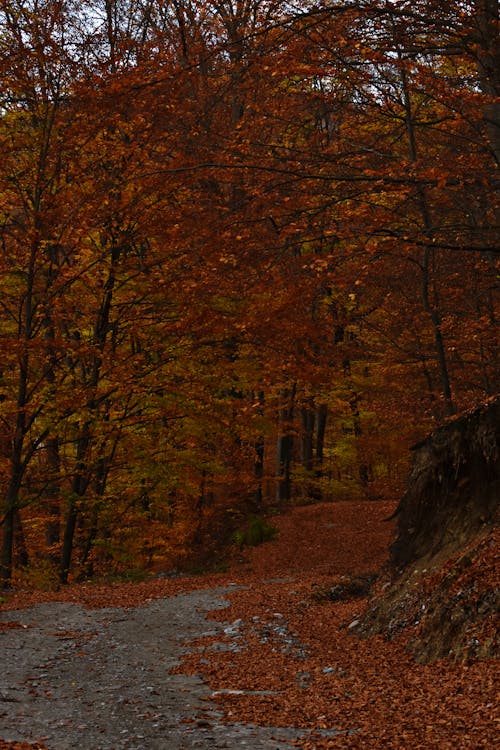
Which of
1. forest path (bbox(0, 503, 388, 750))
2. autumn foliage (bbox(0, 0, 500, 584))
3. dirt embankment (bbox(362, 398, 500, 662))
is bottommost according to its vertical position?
forest path (bbox(0, 503, 388, 750))

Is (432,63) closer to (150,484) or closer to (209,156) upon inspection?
(209,156)

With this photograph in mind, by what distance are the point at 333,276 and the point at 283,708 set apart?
579 centimetres

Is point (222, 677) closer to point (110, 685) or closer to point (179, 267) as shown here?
point (110, 685)

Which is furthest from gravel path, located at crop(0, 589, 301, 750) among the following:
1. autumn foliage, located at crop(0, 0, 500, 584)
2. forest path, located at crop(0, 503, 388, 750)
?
autumn foliage, located at crop(0, 0, 500, 584)

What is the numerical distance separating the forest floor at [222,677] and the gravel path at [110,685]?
0.02 metres

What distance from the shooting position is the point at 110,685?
7570 millimetres

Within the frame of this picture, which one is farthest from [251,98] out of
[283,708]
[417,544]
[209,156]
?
[283,708]

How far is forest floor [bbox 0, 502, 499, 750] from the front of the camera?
18.0 ft

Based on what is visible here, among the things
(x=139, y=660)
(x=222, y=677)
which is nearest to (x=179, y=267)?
(x=139, y=660)

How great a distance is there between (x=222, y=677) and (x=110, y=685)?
1.28 metres

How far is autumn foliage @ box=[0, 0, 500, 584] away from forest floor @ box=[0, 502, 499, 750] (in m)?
3.69

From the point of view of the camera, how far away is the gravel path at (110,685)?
18.3 feet

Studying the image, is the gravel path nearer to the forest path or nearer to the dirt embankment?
the forest path

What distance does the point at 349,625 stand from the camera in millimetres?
10242
